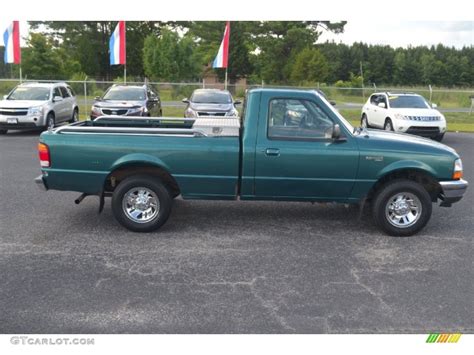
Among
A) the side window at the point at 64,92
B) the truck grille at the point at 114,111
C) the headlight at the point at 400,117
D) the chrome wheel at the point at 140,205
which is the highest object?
the side window at the point at 64,92

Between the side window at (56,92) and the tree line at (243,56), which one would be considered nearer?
the side window at (56,92)

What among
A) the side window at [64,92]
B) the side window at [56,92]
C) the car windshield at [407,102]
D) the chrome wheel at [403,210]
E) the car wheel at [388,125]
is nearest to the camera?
Answer: the chrome wheel at [403,210]

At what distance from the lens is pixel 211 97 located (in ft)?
55.0

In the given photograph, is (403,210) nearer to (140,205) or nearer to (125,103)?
(140,205)

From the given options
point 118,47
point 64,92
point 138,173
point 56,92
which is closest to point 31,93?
point 56,92

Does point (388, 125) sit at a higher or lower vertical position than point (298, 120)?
lower

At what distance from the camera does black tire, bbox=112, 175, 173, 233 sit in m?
5.81

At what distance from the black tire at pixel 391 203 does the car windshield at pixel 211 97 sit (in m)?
11.2

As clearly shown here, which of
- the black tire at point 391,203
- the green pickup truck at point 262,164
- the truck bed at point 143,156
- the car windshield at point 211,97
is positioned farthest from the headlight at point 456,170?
the car windshield at point 211,97

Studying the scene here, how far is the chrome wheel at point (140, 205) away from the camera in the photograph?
5875 millimetres

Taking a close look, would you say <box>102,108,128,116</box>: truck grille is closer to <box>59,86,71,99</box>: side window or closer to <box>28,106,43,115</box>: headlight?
<box>28,106,43,115</box>: headlight

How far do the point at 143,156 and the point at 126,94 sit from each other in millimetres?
11678

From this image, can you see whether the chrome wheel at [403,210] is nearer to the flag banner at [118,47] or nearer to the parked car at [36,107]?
the parked car at [36,107]

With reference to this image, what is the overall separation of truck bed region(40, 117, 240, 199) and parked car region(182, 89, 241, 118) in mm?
9187
